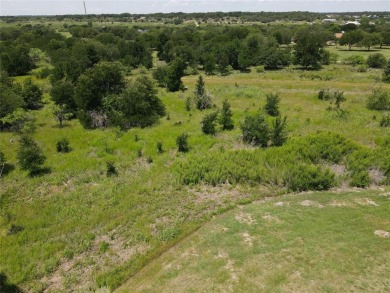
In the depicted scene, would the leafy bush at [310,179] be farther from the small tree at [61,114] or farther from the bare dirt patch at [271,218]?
the small tree at [61,114]

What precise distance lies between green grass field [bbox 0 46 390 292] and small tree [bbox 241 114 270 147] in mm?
1090

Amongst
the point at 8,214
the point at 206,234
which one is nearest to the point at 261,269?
the point at 206,234

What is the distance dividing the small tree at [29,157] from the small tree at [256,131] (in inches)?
693

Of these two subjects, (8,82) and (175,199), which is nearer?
(175,199)

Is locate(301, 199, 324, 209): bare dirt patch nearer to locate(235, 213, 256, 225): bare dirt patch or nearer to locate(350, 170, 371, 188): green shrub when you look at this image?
locate(235, 213, 256, 225): bare dirt patch

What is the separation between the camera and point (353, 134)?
29422 mm

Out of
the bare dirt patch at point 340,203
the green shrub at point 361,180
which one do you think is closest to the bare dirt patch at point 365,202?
the bare dirt patch at point 340,203

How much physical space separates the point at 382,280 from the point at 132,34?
9863 cm

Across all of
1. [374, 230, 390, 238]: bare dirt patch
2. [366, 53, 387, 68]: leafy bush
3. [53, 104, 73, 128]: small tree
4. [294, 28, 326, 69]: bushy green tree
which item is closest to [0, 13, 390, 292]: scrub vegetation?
[53, 104, 73, 128]: small tree

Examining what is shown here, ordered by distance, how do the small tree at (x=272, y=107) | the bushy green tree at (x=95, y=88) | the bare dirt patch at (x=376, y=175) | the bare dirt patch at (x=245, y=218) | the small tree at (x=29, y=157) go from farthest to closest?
1. the small tree at (x=272, y=107)
2. the bushy green tree at (x=95, y=88)
3. the small tree at (x=29, y=157)
4. the bare dirt patch at (x=376, y=175)
5. the bare dirt patch at (x=245, y=218)

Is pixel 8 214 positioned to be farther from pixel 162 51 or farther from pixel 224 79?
pixel 162 51

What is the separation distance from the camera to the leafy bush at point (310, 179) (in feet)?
70.2

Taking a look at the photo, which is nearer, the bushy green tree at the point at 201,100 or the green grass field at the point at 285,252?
the green grass field at the point at 285,252

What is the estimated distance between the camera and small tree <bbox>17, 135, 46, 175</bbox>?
927 inches
